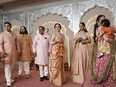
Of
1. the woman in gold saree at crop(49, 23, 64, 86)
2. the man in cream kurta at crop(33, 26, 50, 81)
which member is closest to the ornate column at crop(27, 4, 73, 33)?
the man in cream kurta at crop(33, 26, 50, 81)

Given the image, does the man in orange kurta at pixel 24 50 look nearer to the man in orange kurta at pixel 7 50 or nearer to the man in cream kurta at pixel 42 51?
the man in cream kurta at pixel 42 51

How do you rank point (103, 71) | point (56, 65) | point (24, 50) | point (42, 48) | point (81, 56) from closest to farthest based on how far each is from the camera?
point (103, 71) → point (56, 65) → point (81, 56) → point (42, 48) → point (24, 50)

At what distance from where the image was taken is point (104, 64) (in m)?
2.74

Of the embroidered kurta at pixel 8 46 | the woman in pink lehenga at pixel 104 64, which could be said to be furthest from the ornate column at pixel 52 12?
the woman in pink lehenga at pixel 104 64

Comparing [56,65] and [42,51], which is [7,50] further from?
[56,65]

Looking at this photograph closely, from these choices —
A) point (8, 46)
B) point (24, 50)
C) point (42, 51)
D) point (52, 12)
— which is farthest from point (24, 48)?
point (52, 12)

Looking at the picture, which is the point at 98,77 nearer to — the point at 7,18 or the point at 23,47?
the point at 23,47

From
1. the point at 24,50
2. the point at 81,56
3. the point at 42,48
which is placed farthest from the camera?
the point at 24,50

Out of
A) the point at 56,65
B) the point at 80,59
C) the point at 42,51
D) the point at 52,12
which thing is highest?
the point at 52,12

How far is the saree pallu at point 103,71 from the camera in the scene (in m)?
2.68

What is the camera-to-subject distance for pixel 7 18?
7871 mm

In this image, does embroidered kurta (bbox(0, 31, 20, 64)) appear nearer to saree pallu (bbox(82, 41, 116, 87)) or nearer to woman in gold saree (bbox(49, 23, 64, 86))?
woman in gold saree (bbox(49, 23, 64, 86))

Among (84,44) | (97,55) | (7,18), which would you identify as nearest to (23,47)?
(84,44)

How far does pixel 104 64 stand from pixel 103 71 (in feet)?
0.32
